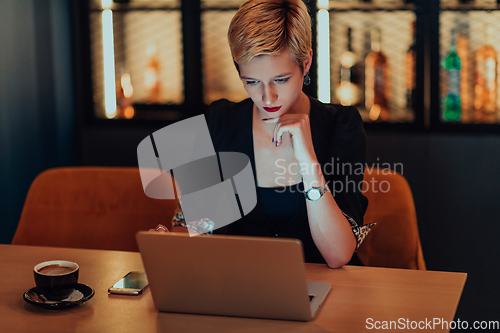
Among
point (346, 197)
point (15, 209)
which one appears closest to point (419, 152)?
point (346, 197)

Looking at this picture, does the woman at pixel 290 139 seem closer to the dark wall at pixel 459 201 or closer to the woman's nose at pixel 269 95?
the woman's nose at pixel 269 95

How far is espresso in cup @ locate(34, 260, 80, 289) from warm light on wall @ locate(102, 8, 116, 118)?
5.55ft

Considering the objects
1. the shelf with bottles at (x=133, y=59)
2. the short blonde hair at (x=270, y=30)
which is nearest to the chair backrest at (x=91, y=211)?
the short blonde hair at (x=270, y=30)

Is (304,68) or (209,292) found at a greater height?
(304,68)

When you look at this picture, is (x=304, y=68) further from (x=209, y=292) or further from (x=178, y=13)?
(x=178, y=13)

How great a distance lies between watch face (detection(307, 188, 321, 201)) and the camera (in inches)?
44.6

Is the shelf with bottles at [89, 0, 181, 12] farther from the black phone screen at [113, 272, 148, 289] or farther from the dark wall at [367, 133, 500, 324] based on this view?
the black phone screen at [113, 272, 148, 289]

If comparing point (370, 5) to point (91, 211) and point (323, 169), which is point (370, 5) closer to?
point (323, 169)

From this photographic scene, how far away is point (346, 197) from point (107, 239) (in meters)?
0.67

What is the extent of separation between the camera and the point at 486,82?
216 centimetres

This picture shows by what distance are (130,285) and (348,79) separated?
1588 mm

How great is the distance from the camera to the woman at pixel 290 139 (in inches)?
45.2

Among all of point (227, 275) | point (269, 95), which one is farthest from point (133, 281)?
point (269, 95)

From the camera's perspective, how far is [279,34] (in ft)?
3.95
